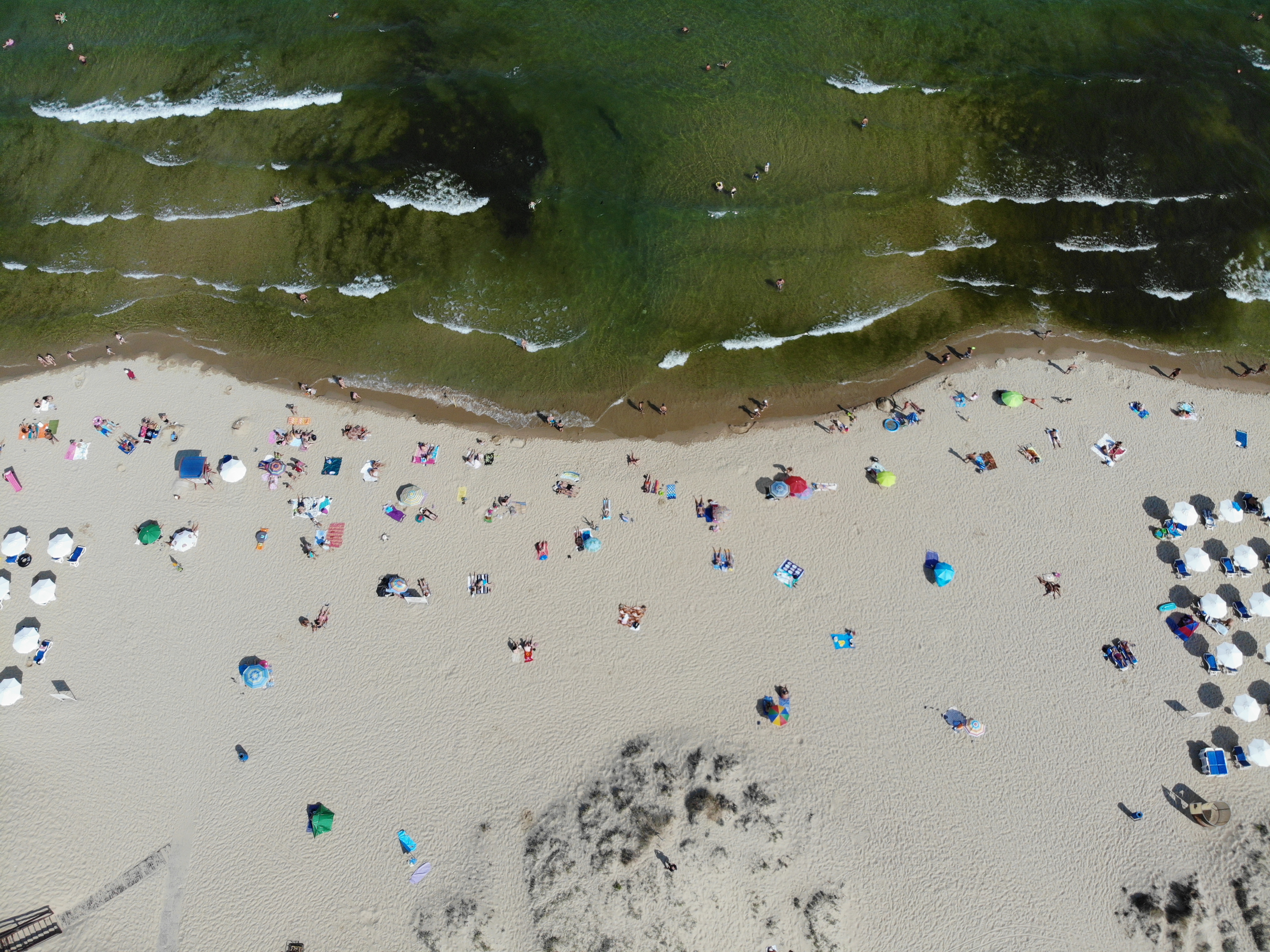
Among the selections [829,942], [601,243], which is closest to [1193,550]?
[829,942]

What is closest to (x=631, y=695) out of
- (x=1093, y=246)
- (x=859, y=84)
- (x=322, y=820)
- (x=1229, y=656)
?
(x=322, y=820)

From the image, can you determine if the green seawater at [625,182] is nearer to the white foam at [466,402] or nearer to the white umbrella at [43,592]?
the white foam at [466,402]

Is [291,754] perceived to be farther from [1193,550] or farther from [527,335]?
[1193,550]

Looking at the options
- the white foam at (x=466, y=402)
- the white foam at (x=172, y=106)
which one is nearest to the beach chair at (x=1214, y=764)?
the white foam at (x=466, y=402)

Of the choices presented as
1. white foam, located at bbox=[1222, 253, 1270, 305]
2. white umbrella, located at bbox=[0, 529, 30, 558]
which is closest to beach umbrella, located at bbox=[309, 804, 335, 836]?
white umbrella, located at bbox=[0, 529, 30, 558]

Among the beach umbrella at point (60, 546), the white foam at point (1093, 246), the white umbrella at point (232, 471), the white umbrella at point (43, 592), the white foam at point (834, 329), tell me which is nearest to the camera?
the white umbrella at point (43, 592)

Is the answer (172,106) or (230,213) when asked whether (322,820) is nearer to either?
(230,213)
